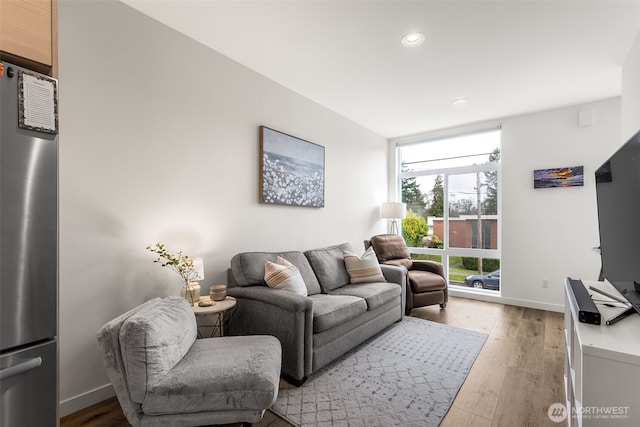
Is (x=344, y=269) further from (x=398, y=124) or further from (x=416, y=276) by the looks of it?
(x=398, y=124)

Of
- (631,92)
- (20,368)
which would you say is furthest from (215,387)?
(631,92)

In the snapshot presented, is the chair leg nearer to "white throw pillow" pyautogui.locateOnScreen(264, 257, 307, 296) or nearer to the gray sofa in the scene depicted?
the gray sofa

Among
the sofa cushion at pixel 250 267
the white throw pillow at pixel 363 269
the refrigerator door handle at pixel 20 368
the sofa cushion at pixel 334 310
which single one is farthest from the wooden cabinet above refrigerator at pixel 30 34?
the white throw pillow at pixel 363 269

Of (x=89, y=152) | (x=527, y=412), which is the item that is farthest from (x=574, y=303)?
(x=89, y=152)

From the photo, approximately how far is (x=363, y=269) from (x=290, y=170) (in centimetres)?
136

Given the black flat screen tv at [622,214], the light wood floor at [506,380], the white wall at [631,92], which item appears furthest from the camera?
the white wall at [631,92]

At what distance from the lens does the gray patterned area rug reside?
67.9 inches

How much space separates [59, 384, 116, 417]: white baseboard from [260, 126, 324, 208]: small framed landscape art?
184 cm

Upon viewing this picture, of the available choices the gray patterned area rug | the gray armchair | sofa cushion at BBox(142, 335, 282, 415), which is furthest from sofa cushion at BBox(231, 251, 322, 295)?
the gray armchair

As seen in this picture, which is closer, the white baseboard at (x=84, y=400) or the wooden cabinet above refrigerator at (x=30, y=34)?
the wooden cabinet above refrigerator at (x=30, y=34)

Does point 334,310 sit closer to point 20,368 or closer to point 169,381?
point 169,381

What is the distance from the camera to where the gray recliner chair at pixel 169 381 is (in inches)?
50.7

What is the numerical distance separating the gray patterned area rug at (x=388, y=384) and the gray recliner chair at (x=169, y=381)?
530mm

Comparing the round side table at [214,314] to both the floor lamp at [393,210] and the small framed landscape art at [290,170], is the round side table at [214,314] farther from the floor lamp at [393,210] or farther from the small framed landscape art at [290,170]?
the floor lamp at [393,210]
